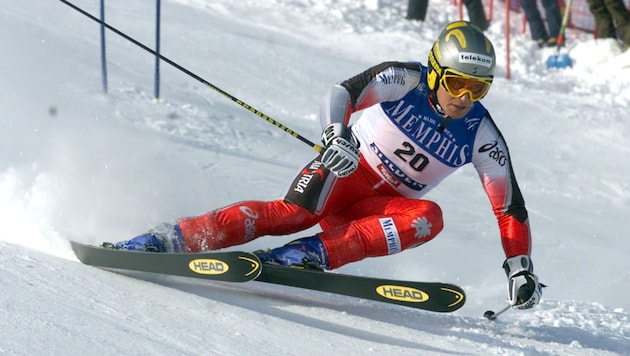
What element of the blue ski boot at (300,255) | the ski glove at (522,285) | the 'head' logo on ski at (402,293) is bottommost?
the ski glove at (522,285)

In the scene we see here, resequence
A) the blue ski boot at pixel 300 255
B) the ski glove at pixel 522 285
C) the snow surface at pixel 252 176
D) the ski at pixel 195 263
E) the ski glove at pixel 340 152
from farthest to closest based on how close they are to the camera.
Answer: the ski glove at pixel 522 285
the blue ski boot at pixel 300 255
the ski glove at pixel 340 152
the ski at pixel 195 263
the snow surface at pixel 252 176

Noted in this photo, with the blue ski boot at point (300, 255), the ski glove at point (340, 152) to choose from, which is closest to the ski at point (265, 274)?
the blue ski boot at point (300, 255)

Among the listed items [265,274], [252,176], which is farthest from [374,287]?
[252,176]

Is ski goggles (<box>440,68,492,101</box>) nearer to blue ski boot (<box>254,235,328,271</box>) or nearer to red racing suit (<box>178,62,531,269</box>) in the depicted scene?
red racing suit (<box>178,62,531,269</box>)

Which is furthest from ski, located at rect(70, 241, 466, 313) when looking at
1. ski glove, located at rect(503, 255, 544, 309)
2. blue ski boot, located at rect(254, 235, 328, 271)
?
ski glove, located at rect(503, 255, 544, 309)

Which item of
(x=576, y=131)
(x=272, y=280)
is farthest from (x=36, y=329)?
(x=576, y=131)

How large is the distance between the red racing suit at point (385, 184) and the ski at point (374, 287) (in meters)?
0.18

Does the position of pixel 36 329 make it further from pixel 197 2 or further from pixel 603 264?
pixel 197 2

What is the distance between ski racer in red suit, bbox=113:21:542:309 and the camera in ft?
14.4

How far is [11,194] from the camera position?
4.96 metres

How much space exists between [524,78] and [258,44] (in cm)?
336

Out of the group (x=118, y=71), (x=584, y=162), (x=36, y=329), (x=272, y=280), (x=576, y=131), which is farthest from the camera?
(x=576, y=131)

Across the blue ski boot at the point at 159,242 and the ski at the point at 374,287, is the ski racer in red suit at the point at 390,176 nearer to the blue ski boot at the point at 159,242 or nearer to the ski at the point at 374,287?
the blue ski boot at the point at 159,242

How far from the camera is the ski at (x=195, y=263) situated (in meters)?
4.08
